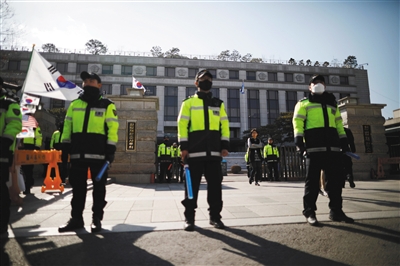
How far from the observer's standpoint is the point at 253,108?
4519 centimetres

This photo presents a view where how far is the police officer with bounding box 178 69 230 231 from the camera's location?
3.20 meters

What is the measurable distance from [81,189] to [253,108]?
44.3 m

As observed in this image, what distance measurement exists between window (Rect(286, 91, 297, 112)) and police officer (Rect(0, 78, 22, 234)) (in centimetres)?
4819

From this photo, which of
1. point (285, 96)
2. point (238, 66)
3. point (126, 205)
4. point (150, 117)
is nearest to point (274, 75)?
point (285, 96)

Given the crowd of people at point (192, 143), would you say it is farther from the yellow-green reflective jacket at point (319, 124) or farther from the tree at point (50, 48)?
the tree at point (50, 48)

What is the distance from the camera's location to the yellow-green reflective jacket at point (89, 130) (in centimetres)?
306

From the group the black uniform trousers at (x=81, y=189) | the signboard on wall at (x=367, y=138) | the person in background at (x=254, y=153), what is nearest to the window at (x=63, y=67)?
the person in background at (x=254, y=153)

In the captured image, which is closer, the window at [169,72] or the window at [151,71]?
the window at [151,71]

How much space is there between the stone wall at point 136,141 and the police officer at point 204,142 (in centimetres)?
752

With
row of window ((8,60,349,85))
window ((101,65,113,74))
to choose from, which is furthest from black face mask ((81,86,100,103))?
window ((101,65,113,74))

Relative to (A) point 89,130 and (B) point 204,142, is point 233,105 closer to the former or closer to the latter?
(B) point 204,142

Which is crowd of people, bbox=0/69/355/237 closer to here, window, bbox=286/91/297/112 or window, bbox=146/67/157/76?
window, bbox=146/67/157/76

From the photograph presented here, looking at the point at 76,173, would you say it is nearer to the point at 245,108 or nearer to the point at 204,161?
the point at 204,161

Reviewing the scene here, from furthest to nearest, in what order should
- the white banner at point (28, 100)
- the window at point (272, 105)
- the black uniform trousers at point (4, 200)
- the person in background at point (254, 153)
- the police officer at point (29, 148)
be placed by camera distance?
the window at point (272, 105), the person in background at point (254, 153), the white banner at point (28, 100), the police officer at point (29, 148), the black uniform trousers at point (4, 200)
